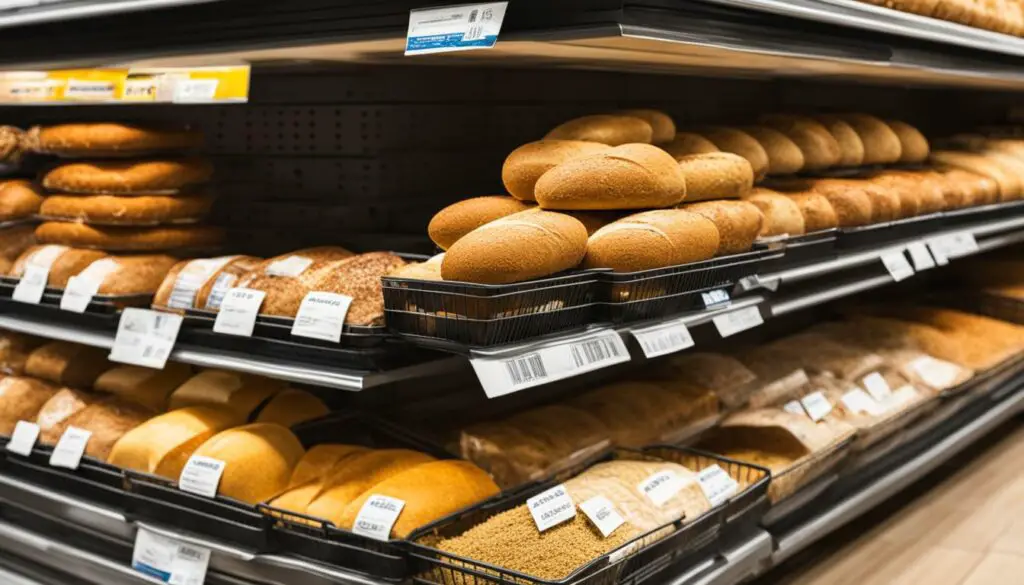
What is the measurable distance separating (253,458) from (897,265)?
2.03 meters

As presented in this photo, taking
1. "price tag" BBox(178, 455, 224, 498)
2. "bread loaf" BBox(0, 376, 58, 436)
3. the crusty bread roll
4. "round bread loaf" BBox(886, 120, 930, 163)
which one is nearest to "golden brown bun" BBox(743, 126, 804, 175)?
the crusty bread roll

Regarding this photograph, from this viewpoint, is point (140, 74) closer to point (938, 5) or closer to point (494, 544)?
point (494, 544)

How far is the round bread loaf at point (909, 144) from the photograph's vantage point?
3799 millimetres

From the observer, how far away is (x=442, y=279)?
1.82 meters

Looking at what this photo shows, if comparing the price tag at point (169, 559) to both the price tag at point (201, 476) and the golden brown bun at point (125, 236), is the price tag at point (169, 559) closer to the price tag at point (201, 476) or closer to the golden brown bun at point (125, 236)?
the price tag at point (201, 476)

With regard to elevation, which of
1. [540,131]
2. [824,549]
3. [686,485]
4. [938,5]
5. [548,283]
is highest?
[938,5]

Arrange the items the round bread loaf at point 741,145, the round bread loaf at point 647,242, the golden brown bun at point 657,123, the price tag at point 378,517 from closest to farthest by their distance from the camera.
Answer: the price tag at point 378,517 → the round bread loaf at point 647,242 → the golden brown bun at point 657,123 → the round bread loaf at point 741,145

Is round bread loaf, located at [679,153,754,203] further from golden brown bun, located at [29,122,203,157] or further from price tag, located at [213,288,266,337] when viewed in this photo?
golden brown bun, located at [29,122,203,157]

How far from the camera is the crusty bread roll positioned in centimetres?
228

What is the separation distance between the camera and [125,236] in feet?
A: 8.55

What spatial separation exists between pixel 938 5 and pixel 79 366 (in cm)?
288

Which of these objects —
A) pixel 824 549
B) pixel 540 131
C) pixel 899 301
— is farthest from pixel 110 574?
pixel 899 301

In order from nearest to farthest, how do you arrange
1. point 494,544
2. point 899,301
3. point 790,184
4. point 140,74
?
point 494,544 < point 140,74 < point 790,184 < point 899,301

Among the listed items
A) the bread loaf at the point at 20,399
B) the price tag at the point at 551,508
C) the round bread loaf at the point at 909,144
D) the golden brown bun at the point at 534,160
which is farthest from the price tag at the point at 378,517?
the round bread loaf at the point at 909,144
